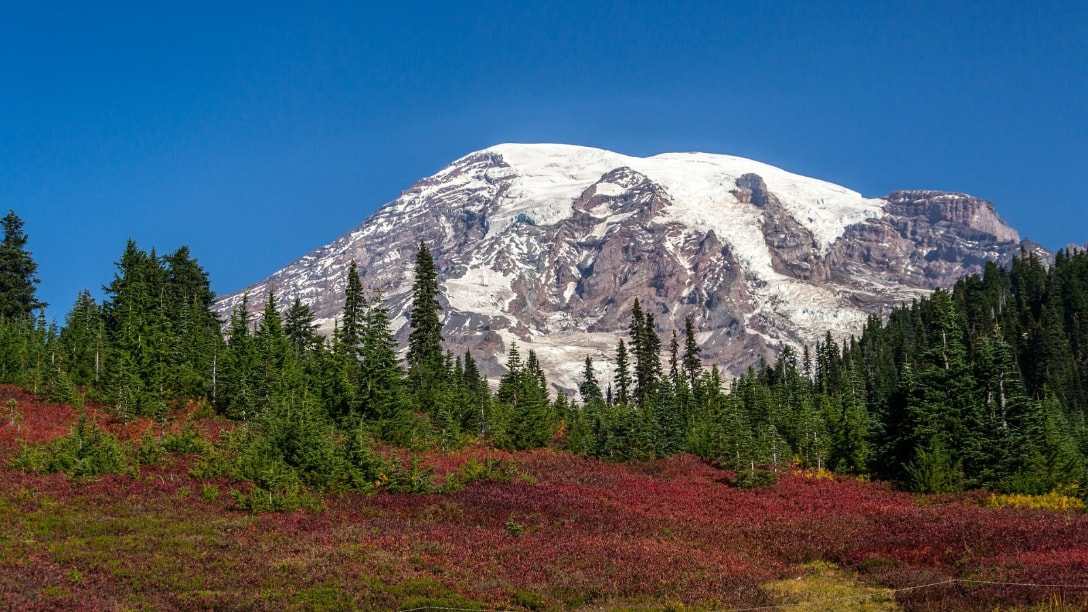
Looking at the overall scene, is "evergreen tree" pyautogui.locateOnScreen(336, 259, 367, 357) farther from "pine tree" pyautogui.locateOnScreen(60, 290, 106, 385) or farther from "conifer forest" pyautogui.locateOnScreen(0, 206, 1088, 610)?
"pine tree" pyautogui.locateOnScreen(60, 290, 106, 385)

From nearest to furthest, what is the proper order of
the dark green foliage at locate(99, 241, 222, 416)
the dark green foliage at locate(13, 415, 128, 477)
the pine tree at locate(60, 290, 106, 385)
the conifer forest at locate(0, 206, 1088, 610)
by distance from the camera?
the conifer forest at locate(0, 206, 1088, 610) < the dark green foliage at locate(13, 415, 128, 477) < the dark green foliage at locate(99, 241, 222, 416) < the pine tree at locate(60, 290, 106, 385)

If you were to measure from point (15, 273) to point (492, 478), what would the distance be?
204 feet

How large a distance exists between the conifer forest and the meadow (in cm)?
13

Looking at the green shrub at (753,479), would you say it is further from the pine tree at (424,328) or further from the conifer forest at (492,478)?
the pine tree at (424,328)

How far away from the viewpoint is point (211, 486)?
2898 cm

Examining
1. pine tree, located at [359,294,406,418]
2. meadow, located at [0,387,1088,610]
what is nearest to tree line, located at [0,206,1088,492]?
pine tree, located at [359,294,406,418]

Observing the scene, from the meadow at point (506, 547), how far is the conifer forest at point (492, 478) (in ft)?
0.41

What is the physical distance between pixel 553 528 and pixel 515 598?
8.40 meters

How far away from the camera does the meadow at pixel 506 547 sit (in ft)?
61.8

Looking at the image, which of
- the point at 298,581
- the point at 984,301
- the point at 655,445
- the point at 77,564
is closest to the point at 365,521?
the point at 298,581

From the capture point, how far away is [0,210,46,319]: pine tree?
74.8 m

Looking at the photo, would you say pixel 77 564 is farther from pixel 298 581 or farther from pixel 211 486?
pixel 211 486

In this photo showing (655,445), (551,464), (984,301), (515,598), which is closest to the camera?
(515,598)

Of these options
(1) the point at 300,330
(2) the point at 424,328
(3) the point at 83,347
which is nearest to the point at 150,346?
(3) the point at 83,347
